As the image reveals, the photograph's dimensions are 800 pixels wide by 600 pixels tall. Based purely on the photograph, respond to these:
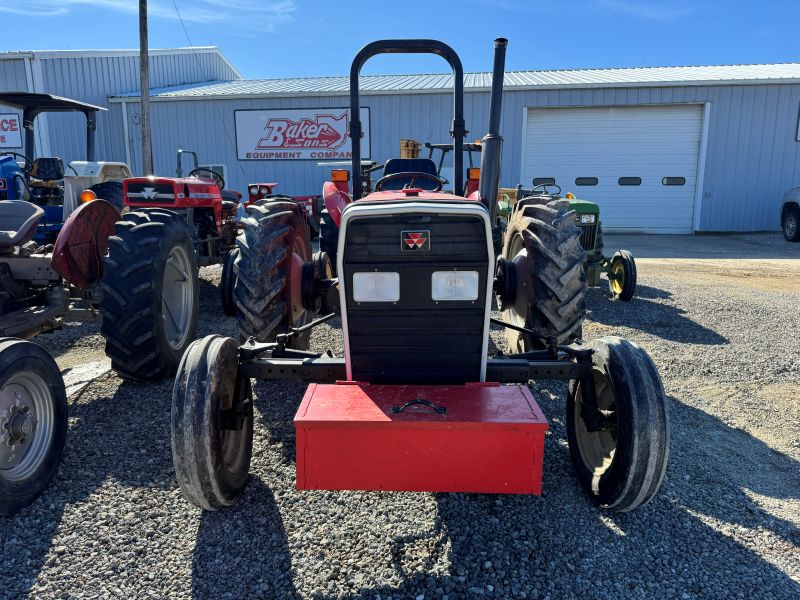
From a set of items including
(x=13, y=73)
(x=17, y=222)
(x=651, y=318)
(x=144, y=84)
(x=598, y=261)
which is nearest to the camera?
(x=17, y=222)

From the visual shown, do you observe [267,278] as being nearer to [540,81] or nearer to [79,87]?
[540,81]

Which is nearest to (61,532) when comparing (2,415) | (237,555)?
(2,415)

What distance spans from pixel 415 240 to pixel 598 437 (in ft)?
4.39

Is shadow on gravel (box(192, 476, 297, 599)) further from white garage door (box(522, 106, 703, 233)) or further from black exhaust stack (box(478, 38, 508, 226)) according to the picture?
white garage door (box(522, 106, 703, 233))

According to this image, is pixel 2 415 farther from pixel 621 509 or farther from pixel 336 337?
pixel 336 337

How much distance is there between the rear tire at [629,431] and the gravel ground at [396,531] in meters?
0.22

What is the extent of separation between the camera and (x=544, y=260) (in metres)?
3.46

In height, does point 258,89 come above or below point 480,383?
above

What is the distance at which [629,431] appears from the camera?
2359mm

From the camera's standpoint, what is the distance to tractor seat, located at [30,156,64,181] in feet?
26.0

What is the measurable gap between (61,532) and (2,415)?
24.4 inches

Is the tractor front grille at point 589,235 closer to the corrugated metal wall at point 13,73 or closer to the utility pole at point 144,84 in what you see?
the utility pole at point 144,84

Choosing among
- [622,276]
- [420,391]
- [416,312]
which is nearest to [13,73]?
[622,276]

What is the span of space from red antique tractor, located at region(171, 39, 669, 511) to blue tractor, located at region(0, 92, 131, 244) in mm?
5019
